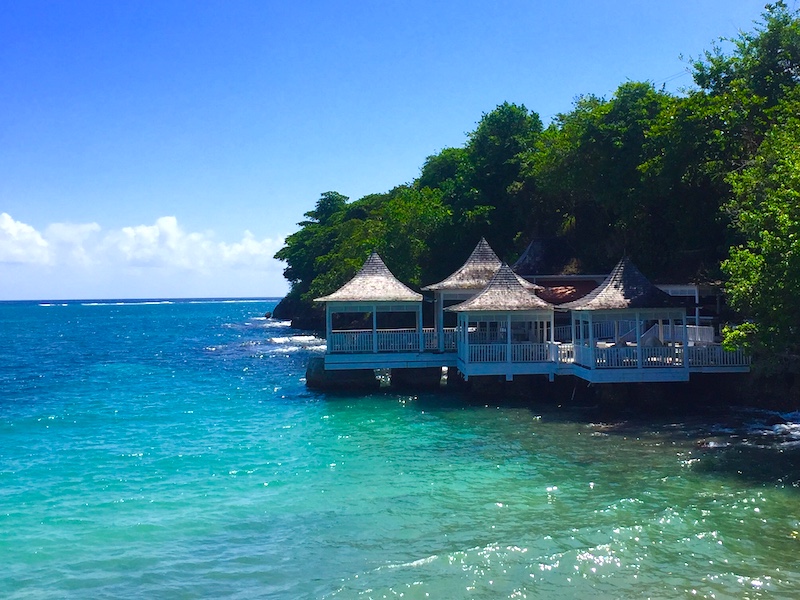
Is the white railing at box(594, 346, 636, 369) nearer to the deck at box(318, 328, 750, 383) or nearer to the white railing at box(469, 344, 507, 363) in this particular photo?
the deck at box(318, 328, 750, 383)

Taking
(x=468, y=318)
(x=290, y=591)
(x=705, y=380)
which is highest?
(x=468, y=318)

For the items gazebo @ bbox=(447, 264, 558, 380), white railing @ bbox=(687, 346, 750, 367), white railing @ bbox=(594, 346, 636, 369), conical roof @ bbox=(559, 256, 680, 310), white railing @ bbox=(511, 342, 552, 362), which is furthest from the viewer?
white railing @ bbox=(511, 342, 552, 362)

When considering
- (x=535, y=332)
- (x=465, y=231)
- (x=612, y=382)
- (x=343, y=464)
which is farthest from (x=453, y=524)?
(x=465, y=231)

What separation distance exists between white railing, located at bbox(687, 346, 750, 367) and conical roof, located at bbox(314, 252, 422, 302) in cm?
1001

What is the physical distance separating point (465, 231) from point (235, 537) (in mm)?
31573

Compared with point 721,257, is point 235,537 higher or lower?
lower

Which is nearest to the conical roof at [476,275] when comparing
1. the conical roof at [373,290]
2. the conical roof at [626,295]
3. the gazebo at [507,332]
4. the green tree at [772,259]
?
the conical roof at [373,290]

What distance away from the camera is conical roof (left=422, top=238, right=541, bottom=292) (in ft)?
93.7

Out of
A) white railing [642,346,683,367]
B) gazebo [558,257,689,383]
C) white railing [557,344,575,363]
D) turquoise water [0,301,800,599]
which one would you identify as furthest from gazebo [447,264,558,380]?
white railing [642,346,683,367]

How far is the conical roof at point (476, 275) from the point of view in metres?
28.6

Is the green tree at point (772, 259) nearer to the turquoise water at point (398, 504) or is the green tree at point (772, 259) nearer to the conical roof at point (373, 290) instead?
the turquoise water at point (398, 504)

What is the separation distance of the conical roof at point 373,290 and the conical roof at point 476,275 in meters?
1.99

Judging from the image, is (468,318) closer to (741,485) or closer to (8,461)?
(741,485)

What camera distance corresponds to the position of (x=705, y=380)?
2372 centimetres
